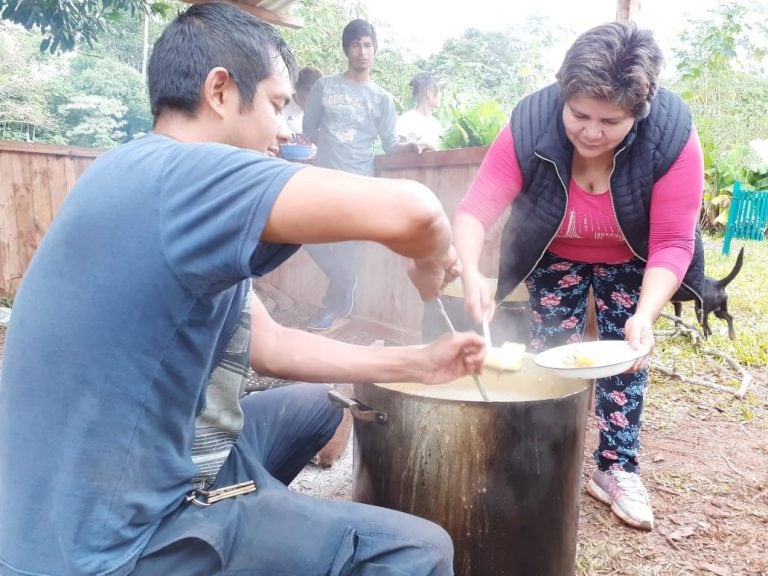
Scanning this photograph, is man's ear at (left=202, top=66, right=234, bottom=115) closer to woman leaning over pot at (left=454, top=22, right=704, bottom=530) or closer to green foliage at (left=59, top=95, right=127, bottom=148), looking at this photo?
woman leaning over pot at (left=454, top=22, right=704, bottom=530)

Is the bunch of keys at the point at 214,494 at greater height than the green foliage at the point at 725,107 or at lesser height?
lesser

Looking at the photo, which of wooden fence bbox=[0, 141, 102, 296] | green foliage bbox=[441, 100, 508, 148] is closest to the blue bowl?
green foliage bbox=[441, 100, 508, 148]

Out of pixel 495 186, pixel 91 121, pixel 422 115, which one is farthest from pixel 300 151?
pixel 91 121

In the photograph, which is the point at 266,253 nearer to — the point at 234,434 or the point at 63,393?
the point at 63,393

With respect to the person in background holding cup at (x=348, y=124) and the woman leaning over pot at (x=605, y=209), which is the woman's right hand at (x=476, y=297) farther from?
the person in background holding cup at (x=348, y=124)

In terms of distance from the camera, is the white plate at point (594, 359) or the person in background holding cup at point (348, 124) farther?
the person in background holding cup at point (348, 124)

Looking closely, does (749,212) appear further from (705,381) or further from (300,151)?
(300,151)

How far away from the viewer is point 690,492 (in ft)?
10.1

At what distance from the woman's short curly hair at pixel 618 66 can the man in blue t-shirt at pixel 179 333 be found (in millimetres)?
1077

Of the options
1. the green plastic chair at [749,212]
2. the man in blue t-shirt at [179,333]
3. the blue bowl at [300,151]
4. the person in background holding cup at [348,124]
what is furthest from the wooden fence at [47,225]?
the green plastic chair at [749,212]

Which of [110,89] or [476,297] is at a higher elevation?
[110,89]

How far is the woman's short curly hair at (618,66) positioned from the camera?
80.6 inches

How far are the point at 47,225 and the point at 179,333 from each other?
21.9 ft

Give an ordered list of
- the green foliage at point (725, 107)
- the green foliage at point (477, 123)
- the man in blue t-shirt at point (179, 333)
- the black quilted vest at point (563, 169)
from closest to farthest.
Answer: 1. the man in blue t-shirt at point (179, 333)
2. the black quilted vest at point (563, 169)
3. the green foliage at point (477, 123)
4. the green foliage at point (725, 107)
